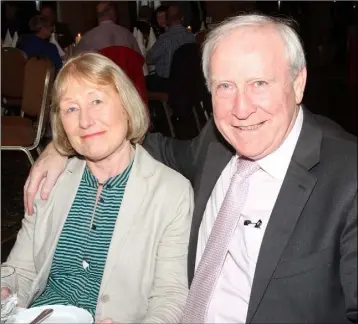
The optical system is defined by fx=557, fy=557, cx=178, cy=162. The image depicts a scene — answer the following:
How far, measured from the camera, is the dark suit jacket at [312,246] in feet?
4.22

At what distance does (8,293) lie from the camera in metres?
1.36

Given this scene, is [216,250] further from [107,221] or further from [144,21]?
[144,21]

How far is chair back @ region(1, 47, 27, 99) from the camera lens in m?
5.05

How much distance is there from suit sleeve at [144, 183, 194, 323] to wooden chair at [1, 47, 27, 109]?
145 inches

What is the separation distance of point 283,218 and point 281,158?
0.18 m

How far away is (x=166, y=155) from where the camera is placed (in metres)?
1.88

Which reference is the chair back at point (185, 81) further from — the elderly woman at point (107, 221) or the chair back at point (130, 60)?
the elderly woman at point (107, 221)

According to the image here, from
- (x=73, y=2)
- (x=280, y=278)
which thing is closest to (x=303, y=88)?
(x=280, y=278)

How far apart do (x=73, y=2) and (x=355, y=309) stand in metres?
4.43

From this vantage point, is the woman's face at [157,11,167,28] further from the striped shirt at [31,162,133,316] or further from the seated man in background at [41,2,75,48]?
the striped shirt at [31,162,133,316]

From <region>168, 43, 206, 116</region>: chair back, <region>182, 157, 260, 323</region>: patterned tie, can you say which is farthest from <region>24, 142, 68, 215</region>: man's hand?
<region>168, 43, 206, 116</region>: chair back

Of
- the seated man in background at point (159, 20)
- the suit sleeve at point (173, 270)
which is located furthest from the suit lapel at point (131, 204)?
the seated man in background at point (159, 20)

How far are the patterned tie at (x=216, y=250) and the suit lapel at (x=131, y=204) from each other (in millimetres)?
245

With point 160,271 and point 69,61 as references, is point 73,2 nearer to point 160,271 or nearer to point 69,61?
point 69,61
